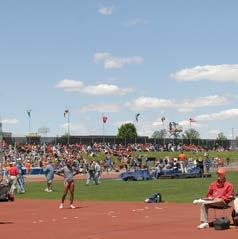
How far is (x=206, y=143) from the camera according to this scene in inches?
4289

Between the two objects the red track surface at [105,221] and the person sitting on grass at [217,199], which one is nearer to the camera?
the red track surface at [105,221]

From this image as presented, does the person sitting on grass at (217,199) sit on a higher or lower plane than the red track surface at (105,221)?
higher

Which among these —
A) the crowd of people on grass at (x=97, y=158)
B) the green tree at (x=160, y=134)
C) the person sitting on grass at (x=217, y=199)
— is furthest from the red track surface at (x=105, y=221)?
the green tree at (x=160, y=134)

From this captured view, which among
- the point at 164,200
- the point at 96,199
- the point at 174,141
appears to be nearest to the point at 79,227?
the point at 164,200

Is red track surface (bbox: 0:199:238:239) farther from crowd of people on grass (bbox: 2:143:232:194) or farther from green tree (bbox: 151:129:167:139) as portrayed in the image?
green tree (bbox: 151:129:167:139)

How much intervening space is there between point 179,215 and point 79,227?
3.81m

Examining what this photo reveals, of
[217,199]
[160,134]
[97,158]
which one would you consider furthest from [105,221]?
[160,134]

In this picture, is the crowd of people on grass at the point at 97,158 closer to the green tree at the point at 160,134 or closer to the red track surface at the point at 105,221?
the red track surface at the point at 105,221

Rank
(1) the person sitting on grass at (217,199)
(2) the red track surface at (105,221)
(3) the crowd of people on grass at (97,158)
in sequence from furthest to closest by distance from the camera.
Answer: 1. (3) the crowd of people on grass at (97,158)
2. (1) the person sitting on grass at (217,199)
3. (2) the red track surface at (105,221)

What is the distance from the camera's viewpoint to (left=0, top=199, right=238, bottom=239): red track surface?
14.3 metres

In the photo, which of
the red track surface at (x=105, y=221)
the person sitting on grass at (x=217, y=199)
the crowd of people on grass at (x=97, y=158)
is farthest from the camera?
the crowd of people on grass at (x=97, y=158)

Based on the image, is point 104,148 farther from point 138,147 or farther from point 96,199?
point 96,199

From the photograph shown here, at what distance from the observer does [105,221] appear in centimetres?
1747

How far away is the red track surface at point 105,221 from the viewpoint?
1427cm
